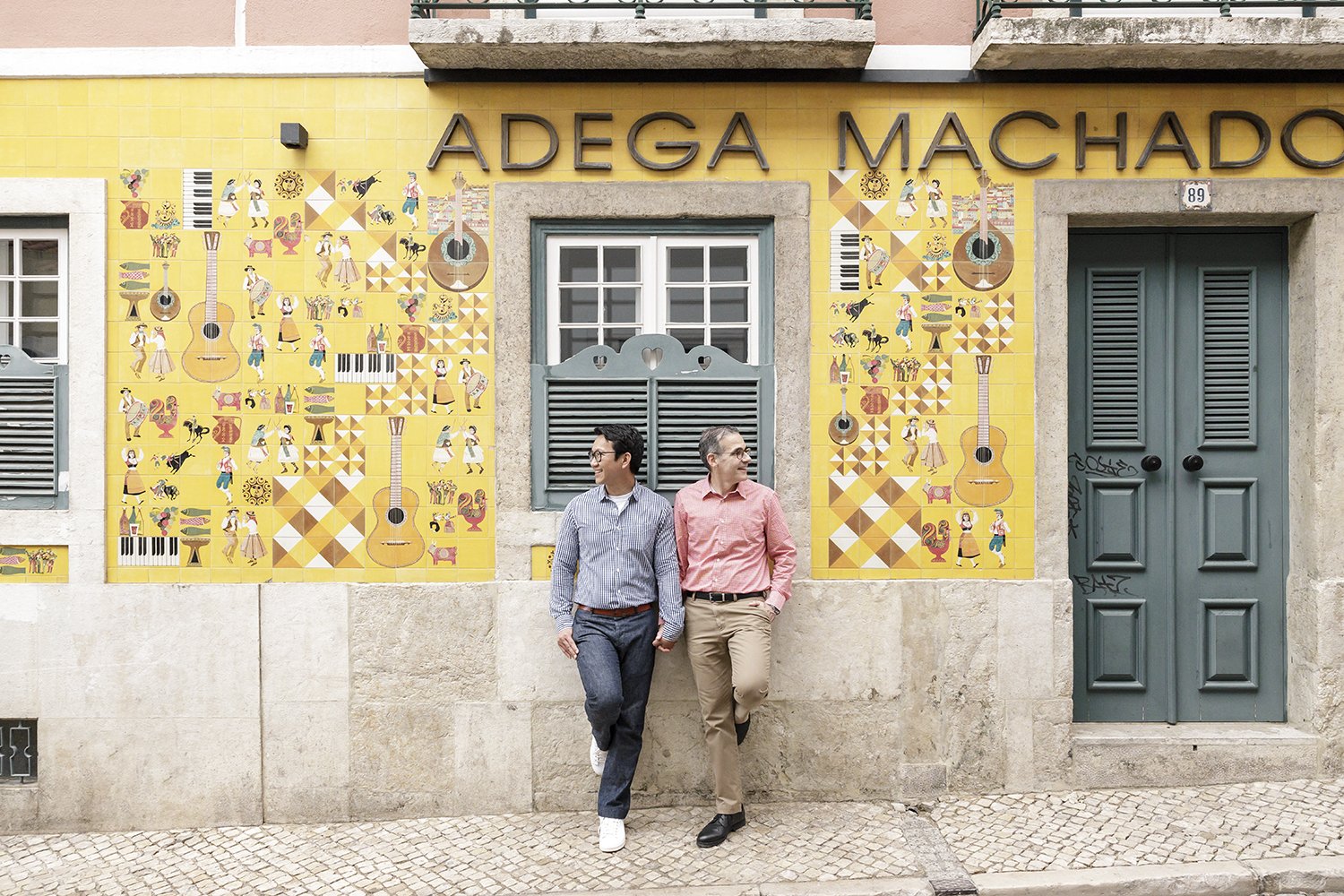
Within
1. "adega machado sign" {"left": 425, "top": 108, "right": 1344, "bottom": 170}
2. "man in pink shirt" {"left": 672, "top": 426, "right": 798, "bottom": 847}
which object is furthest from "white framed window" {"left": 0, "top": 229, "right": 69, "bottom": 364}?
"man in pink shirt" {"left": 672, "top": 426, "right": 798, "bottom": 847}

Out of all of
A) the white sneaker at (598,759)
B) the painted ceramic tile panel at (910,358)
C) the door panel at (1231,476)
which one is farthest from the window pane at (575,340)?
the door panel at (1231,476)

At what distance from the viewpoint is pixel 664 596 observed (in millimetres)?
4473

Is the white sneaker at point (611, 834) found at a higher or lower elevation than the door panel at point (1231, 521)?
lower

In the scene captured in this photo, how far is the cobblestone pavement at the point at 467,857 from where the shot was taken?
13.5 ft

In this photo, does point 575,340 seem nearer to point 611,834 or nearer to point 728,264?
point 728,264

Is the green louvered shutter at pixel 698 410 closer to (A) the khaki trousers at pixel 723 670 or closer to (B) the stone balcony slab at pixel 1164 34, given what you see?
(A) the khaki trousers at pixel 723 670

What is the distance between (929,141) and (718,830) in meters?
3.95

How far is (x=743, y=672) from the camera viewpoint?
4.35 metres

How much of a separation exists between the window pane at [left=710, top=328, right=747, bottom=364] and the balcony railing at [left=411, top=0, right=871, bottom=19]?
68.6 inches

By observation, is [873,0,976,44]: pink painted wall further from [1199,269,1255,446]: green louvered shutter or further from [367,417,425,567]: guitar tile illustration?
[367,417,425,567]: guitar tile illustration

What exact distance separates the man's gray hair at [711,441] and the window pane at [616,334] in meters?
0.82

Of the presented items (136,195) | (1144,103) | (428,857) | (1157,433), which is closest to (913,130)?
(1144,103)

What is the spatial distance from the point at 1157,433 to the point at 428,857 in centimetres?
477

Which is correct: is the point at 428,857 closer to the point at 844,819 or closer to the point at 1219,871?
the point at 844,819
